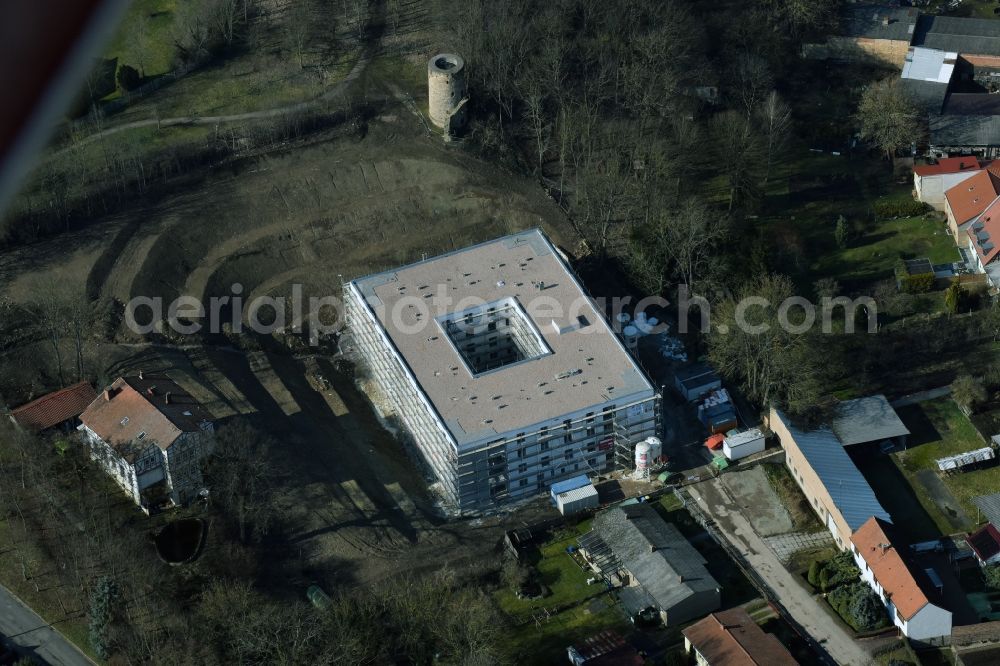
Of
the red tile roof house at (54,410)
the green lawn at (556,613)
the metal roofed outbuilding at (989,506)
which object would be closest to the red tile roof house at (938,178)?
the metal roofed outbuilding at (989,506)

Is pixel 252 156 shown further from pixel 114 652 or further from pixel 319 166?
pixel 114 652

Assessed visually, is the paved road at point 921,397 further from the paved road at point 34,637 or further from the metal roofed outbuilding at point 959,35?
the paved road at point 34,637

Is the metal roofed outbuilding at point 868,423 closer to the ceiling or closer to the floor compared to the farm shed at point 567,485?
closer to the ceiling

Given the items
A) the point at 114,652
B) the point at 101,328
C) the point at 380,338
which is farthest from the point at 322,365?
the point at 114,652

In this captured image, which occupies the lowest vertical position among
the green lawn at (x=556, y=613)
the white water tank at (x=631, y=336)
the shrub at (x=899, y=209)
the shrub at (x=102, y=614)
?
the green lawn at (x=556, y=613)

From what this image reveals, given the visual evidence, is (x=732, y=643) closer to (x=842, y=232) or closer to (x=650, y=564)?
(x=650, y=564)

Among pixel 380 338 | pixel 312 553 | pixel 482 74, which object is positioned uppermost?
pixel 482 74

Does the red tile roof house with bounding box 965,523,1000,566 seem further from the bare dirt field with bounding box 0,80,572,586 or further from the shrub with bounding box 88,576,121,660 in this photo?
the shrub with bounding box 88,576,121,660
